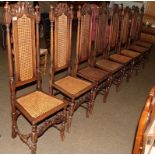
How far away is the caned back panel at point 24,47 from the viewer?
1.87 metres

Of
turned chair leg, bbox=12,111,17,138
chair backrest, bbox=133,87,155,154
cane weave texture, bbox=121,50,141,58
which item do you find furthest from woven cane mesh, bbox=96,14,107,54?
chair backrest, bbox=133,87,155,154

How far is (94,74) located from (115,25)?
0.97m

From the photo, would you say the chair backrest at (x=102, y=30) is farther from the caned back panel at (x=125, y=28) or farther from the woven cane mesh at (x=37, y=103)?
the woven cane mesh at (x=37, y=103)

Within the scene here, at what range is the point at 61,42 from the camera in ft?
7.61

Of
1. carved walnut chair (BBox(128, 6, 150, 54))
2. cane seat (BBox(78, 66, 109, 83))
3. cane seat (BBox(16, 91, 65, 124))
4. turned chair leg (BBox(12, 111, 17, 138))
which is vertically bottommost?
turned chair leg (BBox(12, 111, 17, 138))

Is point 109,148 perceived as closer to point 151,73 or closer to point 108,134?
point 108,134

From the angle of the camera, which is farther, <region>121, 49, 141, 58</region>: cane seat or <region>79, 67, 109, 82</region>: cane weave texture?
<region>121, 49, 141, 58</region>: cane seat

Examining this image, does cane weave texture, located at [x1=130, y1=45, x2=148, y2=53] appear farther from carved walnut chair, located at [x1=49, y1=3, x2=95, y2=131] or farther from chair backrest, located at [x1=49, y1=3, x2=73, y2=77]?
chair backrest, located at [x1=49, y1=3, x2=73, y2=77]

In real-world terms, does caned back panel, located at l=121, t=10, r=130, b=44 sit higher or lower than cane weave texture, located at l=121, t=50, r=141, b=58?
higher

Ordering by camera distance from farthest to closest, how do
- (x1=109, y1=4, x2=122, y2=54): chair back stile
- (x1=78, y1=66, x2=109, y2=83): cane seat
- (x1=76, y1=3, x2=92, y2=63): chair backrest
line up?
(x1=109, y1=4, x2=122, y2=54): chair back stile, (x1=78, y1=66, x2=109, y2=83): cane seat, (x1=76, y1=3, x2=92, y2=63): chair backrest

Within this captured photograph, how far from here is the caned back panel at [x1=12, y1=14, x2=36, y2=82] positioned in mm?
1874

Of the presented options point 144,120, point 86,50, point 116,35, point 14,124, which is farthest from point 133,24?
point 144,120

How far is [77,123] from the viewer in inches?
101

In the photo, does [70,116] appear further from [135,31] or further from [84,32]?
[135,31]
